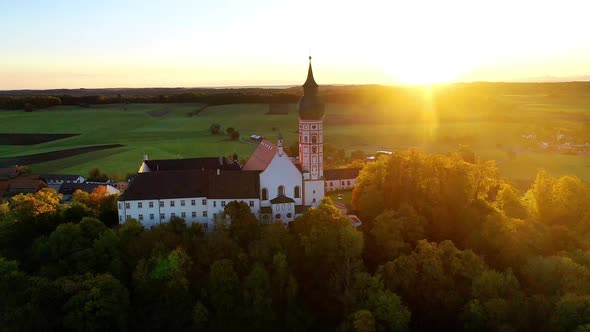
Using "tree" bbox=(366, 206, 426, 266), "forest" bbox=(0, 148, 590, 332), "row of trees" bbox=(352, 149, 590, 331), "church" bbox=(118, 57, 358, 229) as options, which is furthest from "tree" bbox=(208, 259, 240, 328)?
"tree" bbox=(366, 206, 426, 266)

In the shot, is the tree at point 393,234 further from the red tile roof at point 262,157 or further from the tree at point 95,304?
the tree at point 95,304

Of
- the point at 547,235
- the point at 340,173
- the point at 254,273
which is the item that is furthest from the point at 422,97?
the point at 254,273

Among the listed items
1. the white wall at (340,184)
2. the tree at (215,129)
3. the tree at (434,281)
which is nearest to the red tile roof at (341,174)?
the white wall at (340,184)

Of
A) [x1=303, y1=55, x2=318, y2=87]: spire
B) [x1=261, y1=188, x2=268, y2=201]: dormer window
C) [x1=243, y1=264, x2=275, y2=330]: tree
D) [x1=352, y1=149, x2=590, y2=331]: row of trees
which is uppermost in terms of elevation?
[x1=303, y1=55, x2=318, y2=87]: spire

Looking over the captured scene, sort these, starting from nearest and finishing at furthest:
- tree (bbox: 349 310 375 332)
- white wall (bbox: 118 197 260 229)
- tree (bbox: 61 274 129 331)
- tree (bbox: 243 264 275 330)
Answer: tree (bbox: 349 310 375 332) < tree (bbox: 61 274 129 331) < tree (bbox: 243 264 275 330) < white wall (bbox: 118 197 260 229)

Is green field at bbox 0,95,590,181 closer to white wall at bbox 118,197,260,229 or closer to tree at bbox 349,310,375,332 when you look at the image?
white wall at bbox 118,197,260,229

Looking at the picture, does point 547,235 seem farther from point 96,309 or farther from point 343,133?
point 343,133
